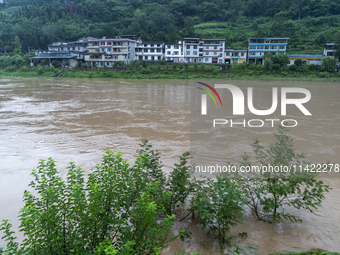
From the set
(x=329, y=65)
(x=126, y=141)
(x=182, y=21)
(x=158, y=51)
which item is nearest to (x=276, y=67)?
(x=329, y=65)

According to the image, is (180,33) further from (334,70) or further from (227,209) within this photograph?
(227,209)

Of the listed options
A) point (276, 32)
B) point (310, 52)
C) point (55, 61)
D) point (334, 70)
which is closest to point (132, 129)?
point (334, 70)

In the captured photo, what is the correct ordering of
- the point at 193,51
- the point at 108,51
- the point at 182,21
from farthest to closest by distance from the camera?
the point at 182,21 < the point at 193,51 < the point at 108,51

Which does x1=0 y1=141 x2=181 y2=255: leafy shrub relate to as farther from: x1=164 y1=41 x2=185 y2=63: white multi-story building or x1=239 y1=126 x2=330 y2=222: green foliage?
x1=164 y1=41 x2=185 y2=63: white multi-story building

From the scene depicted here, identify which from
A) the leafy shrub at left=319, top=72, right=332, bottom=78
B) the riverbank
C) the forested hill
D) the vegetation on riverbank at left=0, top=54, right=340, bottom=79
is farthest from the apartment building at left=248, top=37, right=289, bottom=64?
the leafy shrub at left=319, top=72, right=332, bottom=78

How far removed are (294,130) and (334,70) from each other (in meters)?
25.9

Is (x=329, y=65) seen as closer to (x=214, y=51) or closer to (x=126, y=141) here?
(x=214, y=51)

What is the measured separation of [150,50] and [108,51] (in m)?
6.61

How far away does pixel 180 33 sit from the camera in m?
55.2

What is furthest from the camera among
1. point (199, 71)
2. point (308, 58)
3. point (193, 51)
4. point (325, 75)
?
point (193, 51)

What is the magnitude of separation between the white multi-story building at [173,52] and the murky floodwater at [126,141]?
26.3 metres

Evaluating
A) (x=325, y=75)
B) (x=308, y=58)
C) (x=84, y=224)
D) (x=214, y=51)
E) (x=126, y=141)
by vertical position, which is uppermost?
(x=214, y=51)

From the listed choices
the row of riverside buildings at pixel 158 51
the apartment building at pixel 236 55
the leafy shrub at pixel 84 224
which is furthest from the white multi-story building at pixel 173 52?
the leafy shrub at pixel 84 224

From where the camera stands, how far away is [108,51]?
127 feet
